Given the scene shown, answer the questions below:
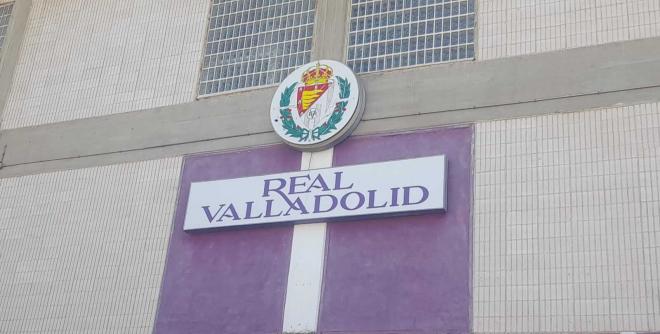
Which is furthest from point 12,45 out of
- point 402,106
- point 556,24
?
point 556,24

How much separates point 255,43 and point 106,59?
3.24 m

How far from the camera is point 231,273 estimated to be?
16.6 m

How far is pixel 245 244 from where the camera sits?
16781 millimetres

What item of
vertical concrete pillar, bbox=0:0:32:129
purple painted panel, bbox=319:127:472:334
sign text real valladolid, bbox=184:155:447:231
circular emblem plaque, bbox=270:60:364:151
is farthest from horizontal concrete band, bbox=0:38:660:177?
vertical concrete pillar, bbox=0:0:32:129

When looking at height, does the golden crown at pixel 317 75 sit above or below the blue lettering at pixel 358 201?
above

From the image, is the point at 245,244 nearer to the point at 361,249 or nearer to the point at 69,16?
the point at 361,249

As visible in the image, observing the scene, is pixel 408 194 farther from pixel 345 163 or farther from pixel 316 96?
pixel 316 96

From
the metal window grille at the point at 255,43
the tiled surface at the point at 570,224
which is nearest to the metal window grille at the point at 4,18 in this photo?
the metal window grille at the point at 255,43

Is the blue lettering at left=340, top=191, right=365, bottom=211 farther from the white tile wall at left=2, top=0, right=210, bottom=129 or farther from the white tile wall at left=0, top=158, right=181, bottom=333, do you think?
the white tile wall at left=2, top=0, right=210, bottom=129

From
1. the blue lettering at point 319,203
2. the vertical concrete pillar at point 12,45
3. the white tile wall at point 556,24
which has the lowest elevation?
the blue lettering at point 319,203

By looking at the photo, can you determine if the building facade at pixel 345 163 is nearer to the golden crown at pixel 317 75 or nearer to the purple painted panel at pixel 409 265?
the purple painted panel at pixel 409 265

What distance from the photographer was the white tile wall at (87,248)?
17188 mm

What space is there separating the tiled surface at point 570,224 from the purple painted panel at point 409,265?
29 cm

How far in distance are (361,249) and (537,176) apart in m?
2.96
